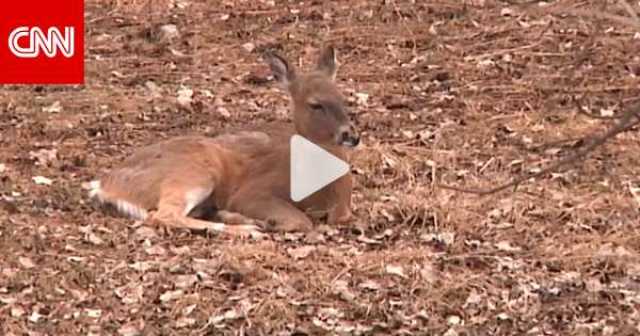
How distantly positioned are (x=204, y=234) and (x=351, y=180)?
956 millimetres

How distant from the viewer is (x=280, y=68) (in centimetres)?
886

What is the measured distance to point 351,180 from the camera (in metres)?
8.54

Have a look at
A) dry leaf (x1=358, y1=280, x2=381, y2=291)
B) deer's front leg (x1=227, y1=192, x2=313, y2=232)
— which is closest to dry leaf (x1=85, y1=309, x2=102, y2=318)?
dry leaf (x1=358, y1=280, x2=381, y2=291)

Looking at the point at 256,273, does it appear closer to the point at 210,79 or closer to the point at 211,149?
the point at 211,149

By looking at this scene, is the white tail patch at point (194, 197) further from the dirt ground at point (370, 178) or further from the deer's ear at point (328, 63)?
the deer's ear at point (328, 63)

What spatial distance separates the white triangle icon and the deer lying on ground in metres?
0.03

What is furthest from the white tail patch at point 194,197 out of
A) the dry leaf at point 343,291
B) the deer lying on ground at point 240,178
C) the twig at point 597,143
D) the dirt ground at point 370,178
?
the twig at point 597,143

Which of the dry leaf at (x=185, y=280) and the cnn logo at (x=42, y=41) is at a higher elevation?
the dry leaf at (x=185, y=280)

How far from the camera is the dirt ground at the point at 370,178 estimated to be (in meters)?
6.94

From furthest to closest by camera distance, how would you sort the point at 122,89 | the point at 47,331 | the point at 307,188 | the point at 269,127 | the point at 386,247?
1. the point at 122,89
2. the point at 269,127
3. the point at 307,188
4. the point at 386,247
5. the point at 47,331

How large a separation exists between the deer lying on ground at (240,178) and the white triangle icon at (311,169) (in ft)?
0.11

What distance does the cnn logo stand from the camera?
40.6 ft

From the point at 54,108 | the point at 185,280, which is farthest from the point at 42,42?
the point at 185,280

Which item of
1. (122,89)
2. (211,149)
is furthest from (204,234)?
(122,89)
